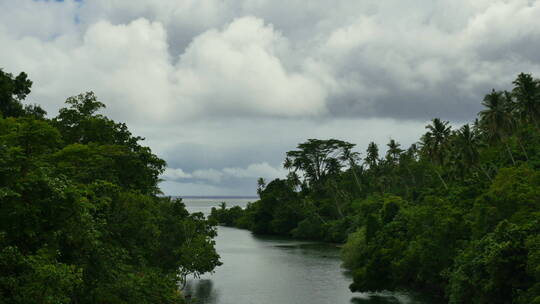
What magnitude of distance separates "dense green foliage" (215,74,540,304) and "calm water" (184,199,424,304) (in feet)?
8.38

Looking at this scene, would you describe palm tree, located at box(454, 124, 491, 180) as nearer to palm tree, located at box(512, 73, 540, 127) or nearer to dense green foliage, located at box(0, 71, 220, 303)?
palm tree, located at box(512, 73, 540, 127)

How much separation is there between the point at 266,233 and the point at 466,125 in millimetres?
81673

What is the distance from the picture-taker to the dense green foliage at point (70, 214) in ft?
48.1

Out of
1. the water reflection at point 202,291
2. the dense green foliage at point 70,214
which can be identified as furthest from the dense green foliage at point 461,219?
the dense green foliage at point 70,214

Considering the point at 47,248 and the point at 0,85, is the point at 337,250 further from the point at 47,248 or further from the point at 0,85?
the point at 47,248

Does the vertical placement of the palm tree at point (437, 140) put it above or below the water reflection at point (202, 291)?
above

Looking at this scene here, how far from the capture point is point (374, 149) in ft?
392

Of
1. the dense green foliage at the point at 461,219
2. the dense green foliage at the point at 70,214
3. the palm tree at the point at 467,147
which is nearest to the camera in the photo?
the dense green foliage at the point at 70,214

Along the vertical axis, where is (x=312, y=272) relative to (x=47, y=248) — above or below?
below

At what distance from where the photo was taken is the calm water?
48594mm

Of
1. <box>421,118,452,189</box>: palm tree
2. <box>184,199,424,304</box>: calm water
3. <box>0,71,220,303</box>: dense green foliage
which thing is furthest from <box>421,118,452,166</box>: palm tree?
<box>0,71,220,303</box>: dense green foliage

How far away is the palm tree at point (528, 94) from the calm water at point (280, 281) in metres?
31.5

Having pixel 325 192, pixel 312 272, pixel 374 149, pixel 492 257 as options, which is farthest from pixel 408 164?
pixel 492 257

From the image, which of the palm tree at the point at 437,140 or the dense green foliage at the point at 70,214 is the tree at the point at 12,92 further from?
the palm tree at the point at 437,140
